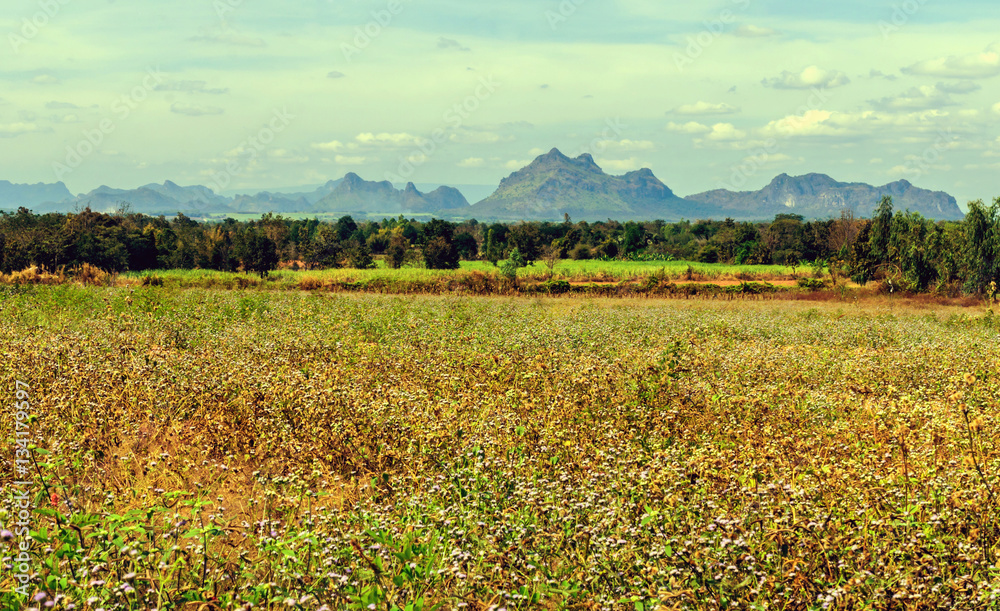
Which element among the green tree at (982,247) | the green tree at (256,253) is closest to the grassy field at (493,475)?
the green tree at (982,247)

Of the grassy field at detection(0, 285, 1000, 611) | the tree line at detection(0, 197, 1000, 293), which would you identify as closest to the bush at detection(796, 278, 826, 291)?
the tree line at detection(0, 197, 1000, 293)

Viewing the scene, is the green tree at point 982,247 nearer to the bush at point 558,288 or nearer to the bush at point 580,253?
the bush at point 558,288

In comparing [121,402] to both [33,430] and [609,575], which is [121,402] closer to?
[33,430]

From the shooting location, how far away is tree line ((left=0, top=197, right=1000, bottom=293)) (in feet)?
162

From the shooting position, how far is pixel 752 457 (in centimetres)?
609

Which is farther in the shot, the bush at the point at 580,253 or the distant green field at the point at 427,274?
the bush at the point at 580,253

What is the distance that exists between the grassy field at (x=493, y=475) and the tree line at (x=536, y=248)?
1691 inches

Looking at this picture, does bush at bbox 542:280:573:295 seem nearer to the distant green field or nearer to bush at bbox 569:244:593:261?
the distant green field

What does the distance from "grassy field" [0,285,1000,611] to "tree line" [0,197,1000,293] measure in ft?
141

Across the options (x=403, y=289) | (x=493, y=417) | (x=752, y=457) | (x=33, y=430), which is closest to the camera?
(x=752, y=457)

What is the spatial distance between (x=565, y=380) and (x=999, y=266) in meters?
50.6

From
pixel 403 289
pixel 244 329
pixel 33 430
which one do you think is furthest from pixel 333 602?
pixel 403 289

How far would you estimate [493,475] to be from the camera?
5734 mm

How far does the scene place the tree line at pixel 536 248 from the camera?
4938 cm
